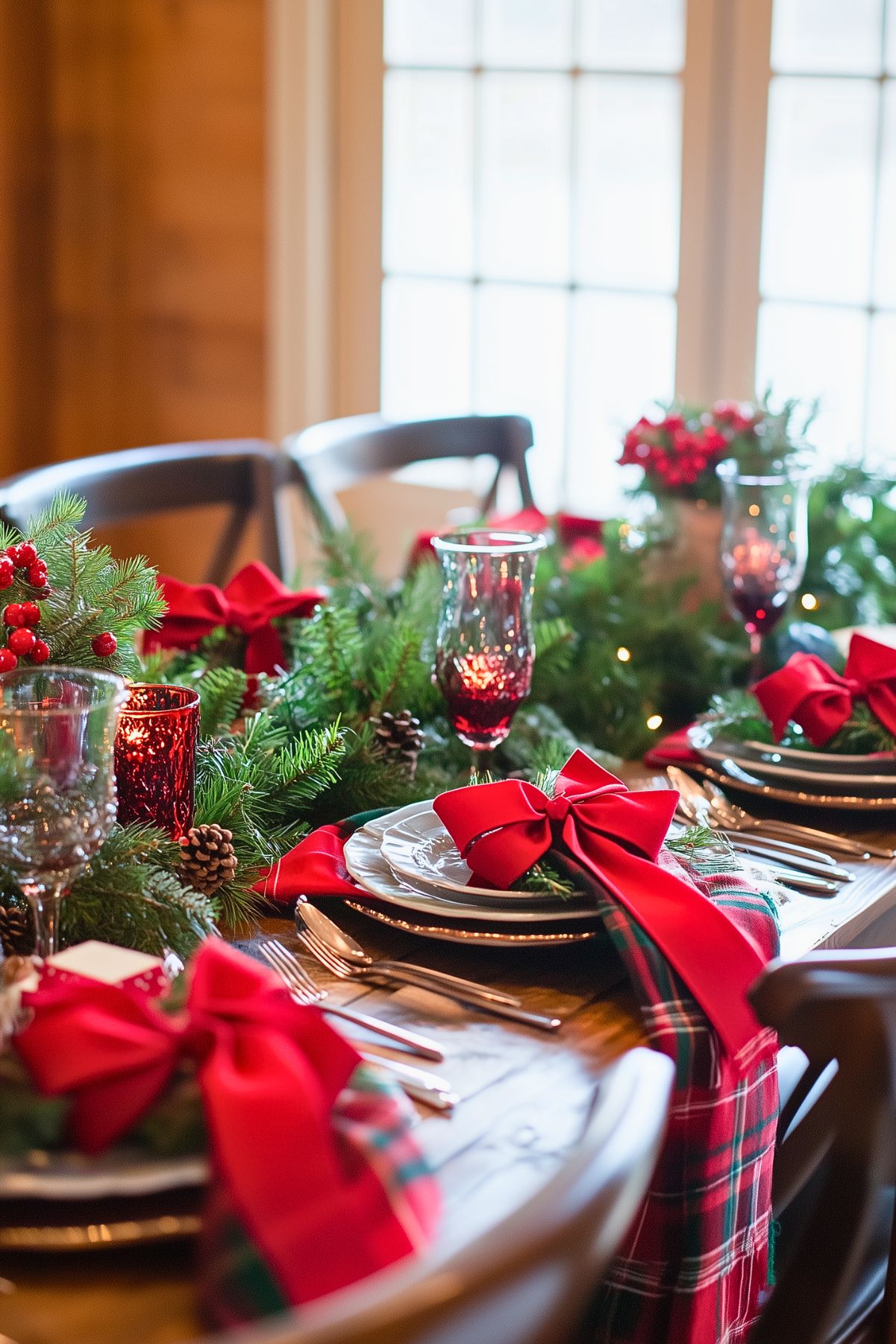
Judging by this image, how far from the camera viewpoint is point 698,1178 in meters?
0.85

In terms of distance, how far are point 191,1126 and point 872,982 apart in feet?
1.06

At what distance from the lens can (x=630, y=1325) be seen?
2.91ft

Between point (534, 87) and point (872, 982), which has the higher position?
point (534, 87)

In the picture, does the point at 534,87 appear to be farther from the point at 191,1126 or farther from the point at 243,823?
the point at 191,1126

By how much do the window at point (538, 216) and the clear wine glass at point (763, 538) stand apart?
1512mm

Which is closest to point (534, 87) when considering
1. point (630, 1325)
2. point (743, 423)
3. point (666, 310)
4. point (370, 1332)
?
point (666, 310)

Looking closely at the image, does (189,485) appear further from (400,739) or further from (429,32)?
(429,32)

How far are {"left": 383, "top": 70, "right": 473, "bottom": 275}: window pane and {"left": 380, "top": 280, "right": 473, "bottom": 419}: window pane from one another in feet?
Result: 0.16

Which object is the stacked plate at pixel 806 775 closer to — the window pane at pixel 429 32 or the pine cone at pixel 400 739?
the pine cone at pixel 400 739

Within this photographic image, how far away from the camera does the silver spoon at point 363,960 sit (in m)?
0.88

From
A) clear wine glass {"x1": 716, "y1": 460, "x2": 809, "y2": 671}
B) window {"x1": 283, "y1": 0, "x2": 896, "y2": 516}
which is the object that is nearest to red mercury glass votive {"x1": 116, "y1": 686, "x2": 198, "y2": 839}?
clear wine glass {"x1": 716, "y1": 460, "x2": 809, "y2": 671}

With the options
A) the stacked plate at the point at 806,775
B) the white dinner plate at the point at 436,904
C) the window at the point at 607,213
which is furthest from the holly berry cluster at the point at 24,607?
the window at the point at 607,213

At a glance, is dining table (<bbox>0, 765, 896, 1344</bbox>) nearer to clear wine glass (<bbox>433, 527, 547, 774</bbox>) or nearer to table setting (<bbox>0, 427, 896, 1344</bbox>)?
table setting (<bbox>0, 427, 896, 1344</bbox>)

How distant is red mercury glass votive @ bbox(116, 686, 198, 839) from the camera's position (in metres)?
0.94
